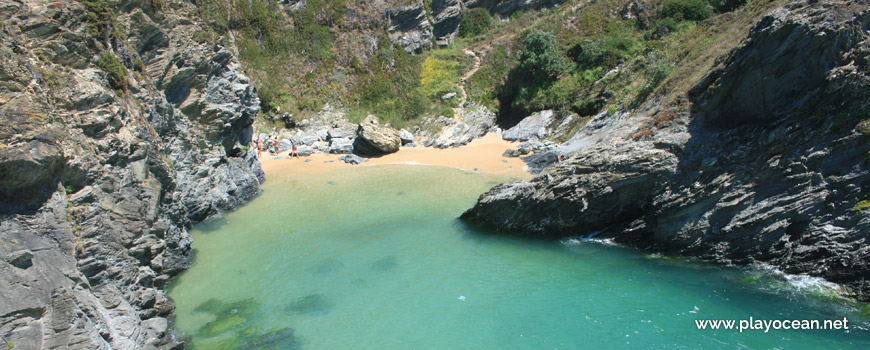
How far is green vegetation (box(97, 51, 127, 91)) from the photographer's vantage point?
1433cm

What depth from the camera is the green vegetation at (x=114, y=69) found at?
14.3 m

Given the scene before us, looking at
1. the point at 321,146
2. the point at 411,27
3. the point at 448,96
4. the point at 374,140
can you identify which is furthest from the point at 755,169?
the point at 411,27

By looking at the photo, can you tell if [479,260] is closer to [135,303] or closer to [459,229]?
[459,229]

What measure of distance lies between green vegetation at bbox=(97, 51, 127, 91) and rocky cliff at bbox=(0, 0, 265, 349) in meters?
0.04

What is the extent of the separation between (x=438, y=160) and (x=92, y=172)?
22024 millimetres

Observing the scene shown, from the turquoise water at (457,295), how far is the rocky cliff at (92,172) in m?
2.08

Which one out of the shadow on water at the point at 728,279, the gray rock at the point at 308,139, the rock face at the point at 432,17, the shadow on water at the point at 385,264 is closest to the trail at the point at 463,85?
the rock face at the point at 432,17

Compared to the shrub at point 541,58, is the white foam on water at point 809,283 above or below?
below

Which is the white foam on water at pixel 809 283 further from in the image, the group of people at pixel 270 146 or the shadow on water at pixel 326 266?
the group of people at pixel 270 146

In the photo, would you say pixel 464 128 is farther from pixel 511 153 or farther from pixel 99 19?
pixel 99 19

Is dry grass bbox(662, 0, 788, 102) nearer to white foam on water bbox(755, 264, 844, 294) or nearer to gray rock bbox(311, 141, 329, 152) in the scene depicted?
white foam on water bbox(755, 264, 844, 294)

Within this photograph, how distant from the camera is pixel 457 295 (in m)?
13.8

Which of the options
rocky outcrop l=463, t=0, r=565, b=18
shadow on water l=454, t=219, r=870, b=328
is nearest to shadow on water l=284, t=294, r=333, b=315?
shadow on water l=454, t=219, r=870, b=328

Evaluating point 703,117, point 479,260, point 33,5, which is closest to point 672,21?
point 703,117
